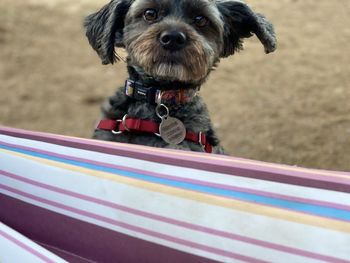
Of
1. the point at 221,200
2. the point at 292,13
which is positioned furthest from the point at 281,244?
the point at 292,13

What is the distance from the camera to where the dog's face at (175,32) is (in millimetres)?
1957

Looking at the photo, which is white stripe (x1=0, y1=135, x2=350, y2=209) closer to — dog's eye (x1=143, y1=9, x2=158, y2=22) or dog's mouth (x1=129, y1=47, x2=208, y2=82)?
dog's mouth (x1=129, y1=47, x2=208, y2=82)

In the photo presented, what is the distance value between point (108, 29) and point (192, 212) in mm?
1237

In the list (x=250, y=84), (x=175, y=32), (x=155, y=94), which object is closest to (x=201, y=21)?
(x=175, y=32)

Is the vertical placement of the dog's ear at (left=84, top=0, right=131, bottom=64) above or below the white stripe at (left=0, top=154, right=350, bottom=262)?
above

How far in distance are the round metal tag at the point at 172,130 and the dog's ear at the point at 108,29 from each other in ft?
1.14

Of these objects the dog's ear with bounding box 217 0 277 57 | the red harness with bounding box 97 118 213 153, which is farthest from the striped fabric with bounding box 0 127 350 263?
the dog's ear with bounding box 217 0 277 57

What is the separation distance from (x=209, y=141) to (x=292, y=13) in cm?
328

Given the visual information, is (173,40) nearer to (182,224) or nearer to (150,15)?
(150,15)

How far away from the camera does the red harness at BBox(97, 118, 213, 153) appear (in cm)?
193

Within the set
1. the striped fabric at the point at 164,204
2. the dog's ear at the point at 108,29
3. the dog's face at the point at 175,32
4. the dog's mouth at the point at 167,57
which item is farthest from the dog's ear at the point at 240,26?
the striped fabric at the point at 164,204

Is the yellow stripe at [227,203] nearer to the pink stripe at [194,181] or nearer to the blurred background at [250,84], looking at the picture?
the pink stripe at [194,181]

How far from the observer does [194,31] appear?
203 centimetres

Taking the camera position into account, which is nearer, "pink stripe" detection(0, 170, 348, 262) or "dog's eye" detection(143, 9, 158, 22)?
"pink stripe" detection(0, 170, 348, 262)
